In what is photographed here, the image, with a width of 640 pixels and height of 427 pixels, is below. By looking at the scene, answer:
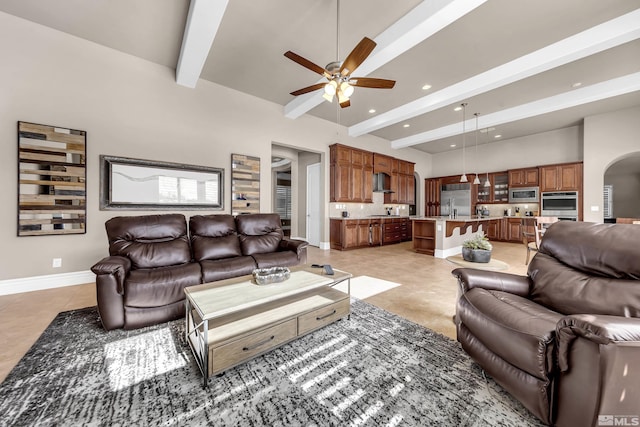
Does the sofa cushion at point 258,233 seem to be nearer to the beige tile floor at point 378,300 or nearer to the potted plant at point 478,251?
the beige tile floor at point 378,300

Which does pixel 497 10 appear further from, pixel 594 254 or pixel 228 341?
pixel 228 341

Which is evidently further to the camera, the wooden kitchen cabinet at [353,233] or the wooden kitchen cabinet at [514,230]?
the wooden kitchen cabinet at [514,230]

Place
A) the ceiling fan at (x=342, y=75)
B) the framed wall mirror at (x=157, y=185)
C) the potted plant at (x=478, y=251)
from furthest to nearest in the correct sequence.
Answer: the potted plant at (x=478, y=251), the framed wall mirror at (x=157, y=185), the ceiling fan at (x=342, y=75)

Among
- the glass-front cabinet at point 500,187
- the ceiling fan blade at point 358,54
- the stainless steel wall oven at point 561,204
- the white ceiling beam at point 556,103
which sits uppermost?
the white ceiling beam at point 556,103

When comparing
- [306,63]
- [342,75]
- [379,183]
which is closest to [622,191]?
[379,183]

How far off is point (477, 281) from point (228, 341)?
183 cm

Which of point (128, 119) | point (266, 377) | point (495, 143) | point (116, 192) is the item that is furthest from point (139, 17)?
point (495, 143)

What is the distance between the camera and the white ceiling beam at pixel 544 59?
2.91 meters

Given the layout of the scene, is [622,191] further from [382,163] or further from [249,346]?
[249,346]

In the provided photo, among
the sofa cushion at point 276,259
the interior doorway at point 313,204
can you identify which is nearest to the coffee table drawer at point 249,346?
the sofa cushion at point 276,259

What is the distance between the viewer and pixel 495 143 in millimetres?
8195

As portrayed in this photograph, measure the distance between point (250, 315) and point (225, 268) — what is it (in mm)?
1004

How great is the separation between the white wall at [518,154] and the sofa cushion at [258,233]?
8.10 m

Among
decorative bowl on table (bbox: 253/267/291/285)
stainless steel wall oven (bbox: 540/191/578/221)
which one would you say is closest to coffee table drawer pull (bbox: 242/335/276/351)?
decorative bowl on table (bbox: 253/267/291/285)
